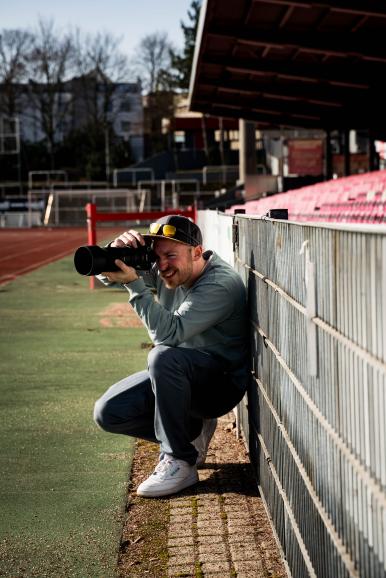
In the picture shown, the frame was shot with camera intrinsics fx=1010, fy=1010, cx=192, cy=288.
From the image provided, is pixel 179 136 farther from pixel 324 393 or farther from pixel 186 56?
pixel 324 393

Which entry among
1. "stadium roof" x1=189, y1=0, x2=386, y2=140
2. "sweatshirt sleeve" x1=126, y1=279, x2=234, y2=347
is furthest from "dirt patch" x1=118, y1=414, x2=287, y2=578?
"stadium roof" x1=189, y1=0, x2=386, y2=140

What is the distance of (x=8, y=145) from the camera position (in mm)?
76062

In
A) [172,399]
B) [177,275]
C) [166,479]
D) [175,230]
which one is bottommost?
[166,479]

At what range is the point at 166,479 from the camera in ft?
15.5

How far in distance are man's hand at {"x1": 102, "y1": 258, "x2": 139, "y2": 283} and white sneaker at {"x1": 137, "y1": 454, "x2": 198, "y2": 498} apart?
2.84 ft

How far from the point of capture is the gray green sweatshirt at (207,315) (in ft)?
15.6

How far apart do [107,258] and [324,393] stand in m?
2.02

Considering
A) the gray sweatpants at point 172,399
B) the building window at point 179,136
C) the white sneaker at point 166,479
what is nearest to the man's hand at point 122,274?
the gray sweatpants at point 172,399

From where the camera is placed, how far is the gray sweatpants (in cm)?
468

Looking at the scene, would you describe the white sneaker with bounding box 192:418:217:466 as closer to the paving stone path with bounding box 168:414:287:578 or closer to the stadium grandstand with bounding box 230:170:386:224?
the paving stone path with bounding box 168:414:287:578

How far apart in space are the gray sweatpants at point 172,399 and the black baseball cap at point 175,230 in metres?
0.52

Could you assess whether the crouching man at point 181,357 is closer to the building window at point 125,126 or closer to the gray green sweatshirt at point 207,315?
the gray green sweatshirt at point 207,315

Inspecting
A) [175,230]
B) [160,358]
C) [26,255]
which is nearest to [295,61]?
[26,255]

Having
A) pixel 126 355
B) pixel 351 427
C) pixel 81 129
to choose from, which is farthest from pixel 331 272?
pixel 81 129
